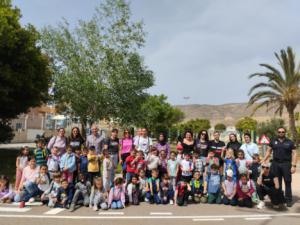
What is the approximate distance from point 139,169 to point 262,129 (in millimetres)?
29724

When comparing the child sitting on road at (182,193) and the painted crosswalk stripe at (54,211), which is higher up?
the child sitting on road at (182,193)

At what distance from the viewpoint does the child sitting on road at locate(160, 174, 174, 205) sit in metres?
9.23

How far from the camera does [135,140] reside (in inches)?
404

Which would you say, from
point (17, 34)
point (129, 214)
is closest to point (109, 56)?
point (17, 34)

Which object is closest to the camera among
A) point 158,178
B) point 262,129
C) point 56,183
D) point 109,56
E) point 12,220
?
point 12,220

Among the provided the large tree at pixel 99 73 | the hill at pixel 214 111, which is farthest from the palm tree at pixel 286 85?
the hill at pixel 214 111

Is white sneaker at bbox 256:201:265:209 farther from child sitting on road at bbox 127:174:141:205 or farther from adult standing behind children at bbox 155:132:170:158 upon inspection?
child sitting on road at bbox 127:174:141:205

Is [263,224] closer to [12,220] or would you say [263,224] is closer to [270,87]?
[12,220]

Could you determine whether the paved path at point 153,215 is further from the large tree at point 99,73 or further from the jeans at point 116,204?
the large tree at point 99,73

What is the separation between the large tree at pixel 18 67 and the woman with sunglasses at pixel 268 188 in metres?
11.5

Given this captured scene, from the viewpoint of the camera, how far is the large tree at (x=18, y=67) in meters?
16.5

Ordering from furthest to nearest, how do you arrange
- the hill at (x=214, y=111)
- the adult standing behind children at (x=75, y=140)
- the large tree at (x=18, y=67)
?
1. the hill at (x=214, y=111)
2. the large tree at (x=18, y=67)
3. the adult standing behind children at (x=75, y=140)

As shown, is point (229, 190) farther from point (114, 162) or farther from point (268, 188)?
point (114, 162)

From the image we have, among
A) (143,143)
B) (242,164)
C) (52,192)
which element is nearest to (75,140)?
(52,192)
